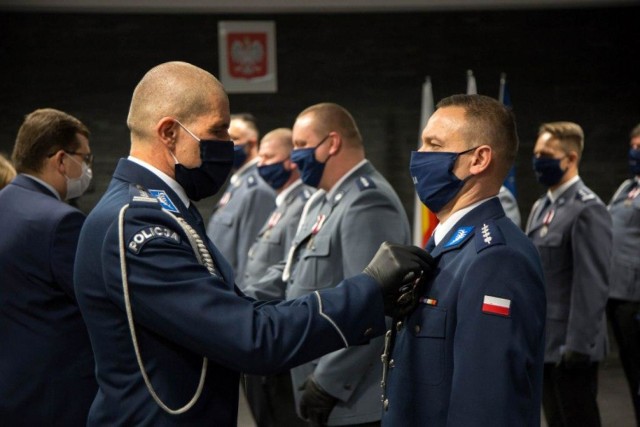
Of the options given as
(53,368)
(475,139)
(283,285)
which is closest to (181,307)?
(475,139)

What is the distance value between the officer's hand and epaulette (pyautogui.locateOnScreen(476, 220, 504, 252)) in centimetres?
215

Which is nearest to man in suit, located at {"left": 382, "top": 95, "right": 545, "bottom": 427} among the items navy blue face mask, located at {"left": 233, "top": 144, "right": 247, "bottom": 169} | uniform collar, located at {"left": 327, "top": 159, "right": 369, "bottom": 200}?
uniform collar, located at {"left": 327, "top": 159, "right": 369, "bottom": 200}

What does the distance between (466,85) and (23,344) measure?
16.8ft

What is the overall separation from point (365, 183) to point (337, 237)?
0.23 meters

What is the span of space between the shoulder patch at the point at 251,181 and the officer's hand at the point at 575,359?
2.18 m

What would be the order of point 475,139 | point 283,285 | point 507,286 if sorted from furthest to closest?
point 283,285, point 475,139, point 507,286

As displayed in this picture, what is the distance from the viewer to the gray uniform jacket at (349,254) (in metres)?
3.05

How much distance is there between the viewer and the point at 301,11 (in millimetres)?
6973

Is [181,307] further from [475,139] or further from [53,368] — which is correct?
[53,368]

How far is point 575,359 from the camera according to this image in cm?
398

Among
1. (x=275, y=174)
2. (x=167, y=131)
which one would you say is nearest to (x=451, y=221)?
(x=167, y=131)

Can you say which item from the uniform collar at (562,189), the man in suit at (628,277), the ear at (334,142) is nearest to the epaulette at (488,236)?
the ear at (334,142)

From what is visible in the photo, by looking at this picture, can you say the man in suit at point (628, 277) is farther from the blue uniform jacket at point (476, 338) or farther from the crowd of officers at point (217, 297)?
the blue uniform jacket at point (476, 338)

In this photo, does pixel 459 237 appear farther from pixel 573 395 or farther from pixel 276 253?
pixel 276 253
